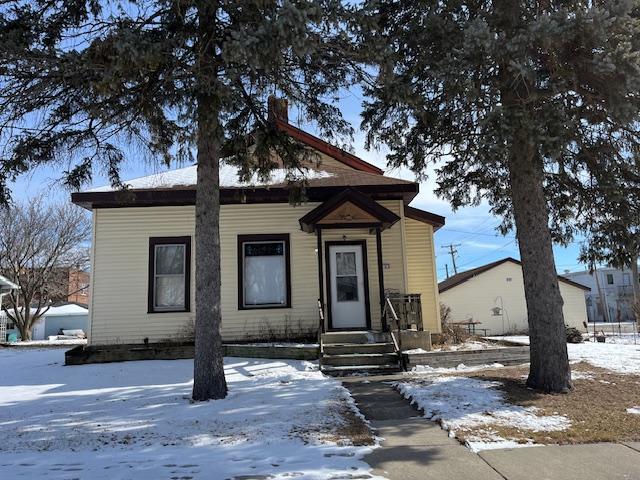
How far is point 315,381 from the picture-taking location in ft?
28.4

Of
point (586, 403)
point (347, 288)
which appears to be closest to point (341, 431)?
point (586, 403)

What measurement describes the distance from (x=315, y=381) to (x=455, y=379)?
241 cm

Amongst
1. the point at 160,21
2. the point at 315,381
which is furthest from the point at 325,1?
the point at 315,381

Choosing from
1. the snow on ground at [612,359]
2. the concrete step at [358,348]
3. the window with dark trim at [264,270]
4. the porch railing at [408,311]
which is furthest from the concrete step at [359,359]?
the snow on ground at [612,359]

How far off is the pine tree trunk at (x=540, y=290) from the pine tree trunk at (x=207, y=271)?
4.48 m

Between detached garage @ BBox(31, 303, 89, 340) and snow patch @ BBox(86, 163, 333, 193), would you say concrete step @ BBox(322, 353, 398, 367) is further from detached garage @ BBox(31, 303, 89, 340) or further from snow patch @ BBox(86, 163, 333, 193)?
detached garage @ BBox(31, 303, 89, 340)

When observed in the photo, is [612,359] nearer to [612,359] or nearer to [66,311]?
[612,359]

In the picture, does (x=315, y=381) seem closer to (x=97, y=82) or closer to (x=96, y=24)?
(x=97, y=82)

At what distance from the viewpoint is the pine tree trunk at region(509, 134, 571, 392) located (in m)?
7.40

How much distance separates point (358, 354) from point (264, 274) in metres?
3.87

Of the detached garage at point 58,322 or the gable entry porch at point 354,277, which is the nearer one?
the gable entry porch at point 354,277

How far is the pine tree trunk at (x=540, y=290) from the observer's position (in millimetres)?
7402

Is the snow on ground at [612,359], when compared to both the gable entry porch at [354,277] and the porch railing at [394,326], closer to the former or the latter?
A: the gable entry porch at [354,277]

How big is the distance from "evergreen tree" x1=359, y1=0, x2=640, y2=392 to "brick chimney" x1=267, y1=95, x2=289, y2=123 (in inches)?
60.9
